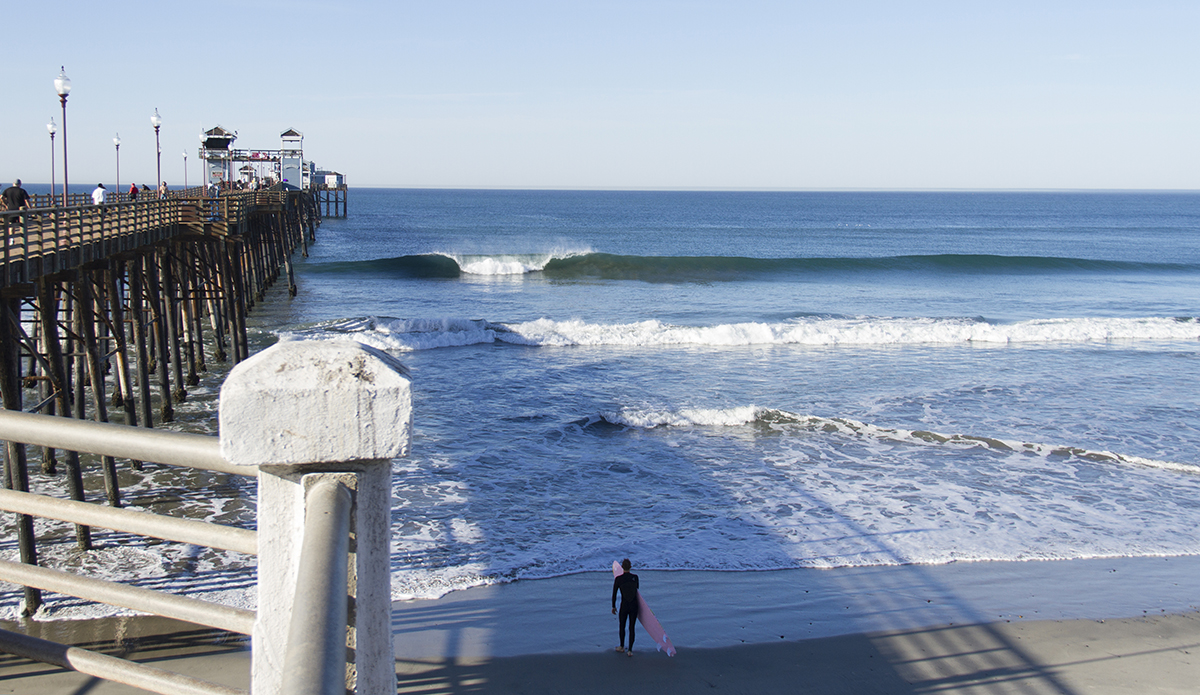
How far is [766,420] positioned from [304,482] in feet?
50.3

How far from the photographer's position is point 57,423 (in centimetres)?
172

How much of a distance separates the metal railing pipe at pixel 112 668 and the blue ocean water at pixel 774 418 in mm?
6674

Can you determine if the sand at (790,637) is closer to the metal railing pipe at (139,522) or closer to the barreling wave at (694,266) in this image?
the metal railing pipe at (139,522)

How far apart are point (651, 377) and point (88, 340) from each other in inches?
495

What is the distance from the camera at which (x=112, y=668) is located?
73.1 inches

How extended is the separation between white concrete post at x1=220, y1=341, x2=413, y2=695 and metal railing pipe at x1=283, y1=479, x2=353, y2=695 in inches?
2.7

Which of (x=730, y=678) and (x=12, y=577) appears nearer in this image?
(x=12, y=577)

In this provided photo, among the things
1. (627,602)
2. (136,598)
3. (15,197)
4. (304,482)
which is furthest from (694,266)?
(304,482)

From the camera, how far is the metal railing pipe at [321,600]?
3.77 feet

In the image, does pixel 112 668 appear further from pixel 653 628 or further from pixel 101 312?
pixel 101 312

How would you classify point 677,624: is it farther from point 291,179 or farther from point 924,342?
point 291,179

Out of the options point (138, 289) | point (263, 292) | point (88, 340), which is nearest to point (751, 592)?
point (88, 340)

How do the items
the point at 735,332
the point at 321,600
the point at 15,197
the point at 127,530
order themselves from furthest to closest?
the point at 735,332 < the point at 15,197 < the point at 127,530 < the point at 321,600

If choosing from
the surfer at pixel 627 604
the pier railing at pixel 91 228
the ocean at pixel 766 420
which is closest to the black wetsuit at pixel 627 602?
the surfer at pixel 627 604
